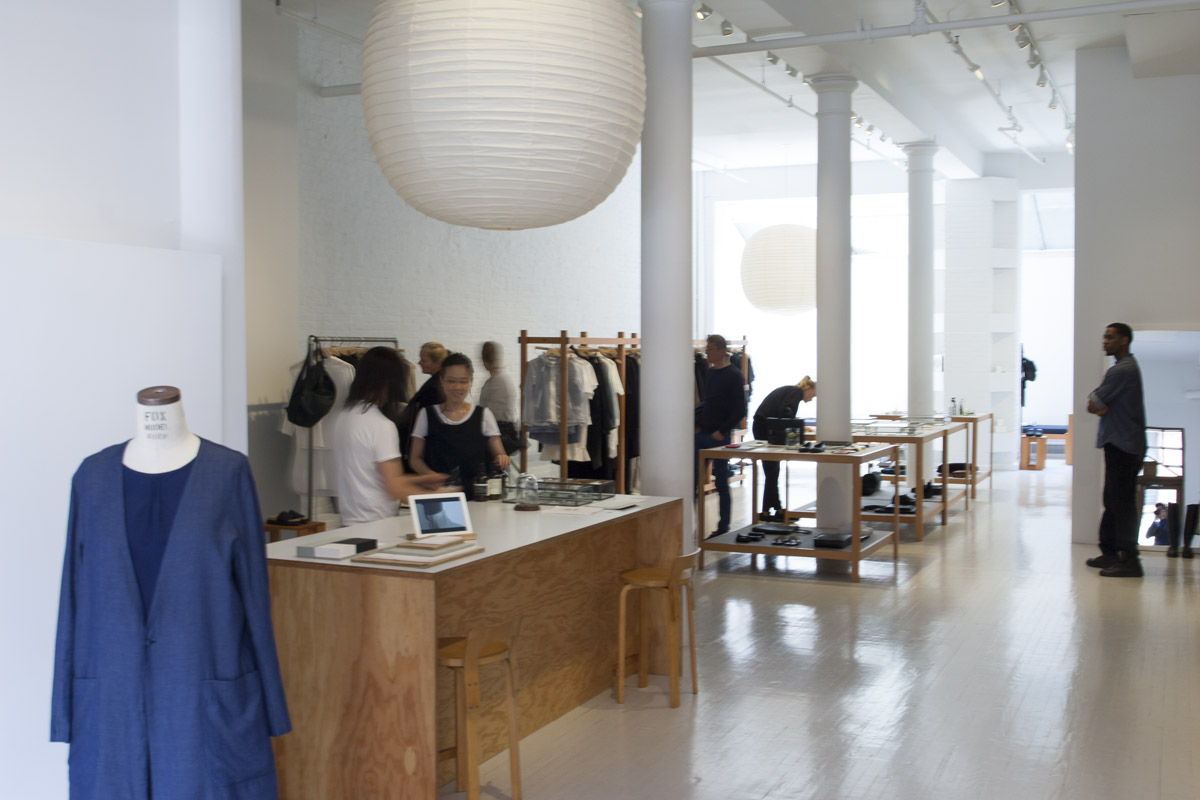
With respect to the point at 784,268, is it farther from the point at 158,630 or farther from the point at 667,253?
the point at 158,630

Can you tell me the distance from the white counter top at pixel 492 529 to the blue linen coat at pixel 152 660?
3.12ft

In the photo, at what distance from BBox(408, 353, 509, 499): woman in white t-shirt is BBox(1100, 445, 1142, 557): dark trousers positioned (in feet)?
14.6

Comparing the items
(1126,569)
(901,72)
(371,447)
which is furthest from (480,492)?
(901,72)

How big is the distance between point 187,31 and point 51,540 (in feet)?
5.36

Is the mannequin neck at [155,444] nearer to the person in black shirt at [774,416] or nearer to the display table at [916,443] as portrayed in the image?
the display table at [916,443]

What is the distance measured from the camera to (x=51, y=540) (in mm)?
3107

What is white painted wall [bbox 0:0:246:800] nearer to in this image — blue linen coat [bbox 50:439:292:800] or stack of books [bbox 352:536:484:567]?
blue linen coat [bbox 50:439:292:800]

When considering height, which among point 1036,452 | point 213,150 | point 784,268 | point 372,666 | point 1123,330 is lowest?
point 1036,452

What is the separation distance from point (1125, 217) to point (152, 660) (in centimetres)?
802

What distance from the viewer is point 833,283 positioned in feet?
28.8

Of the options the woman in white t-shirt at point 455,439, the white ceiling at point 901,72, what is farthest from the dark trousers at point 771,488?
the woman in white t-shirt at point 455,439

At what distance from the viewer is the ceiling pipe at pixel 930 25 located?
6.37 meters

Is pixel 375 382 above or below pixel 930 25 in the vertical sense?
below

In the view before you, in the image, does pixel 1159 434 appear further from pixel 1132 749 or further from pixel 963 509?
pixel 1132 749
